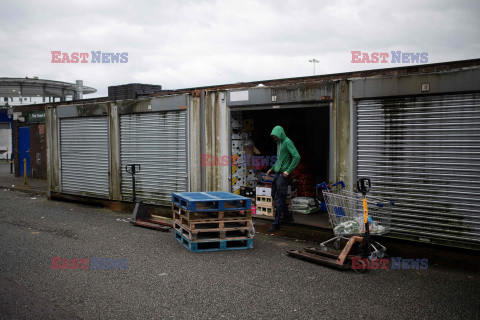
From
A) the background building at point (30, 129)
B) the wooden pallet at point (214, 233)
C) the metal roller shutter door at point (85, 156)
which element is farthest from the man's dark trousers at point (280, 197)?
the background building at point (30, 129)

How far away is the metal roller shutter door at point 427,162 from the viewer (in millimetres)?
6266

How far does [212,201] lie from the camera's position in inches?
288

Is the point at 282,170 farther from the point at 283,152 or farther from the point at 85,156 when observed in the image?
the point at 85,156

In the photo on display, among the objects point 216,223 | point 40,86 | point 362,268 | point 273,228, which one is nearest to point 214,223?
point 216,223

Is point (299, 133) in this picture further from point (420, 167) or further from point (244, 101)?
point (420, 167)

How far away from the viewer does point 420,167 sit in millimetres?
6785

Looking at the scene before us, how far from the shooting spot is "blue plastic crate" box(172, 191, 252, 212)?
7239 mm

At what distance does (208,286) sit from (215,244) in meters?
2.27

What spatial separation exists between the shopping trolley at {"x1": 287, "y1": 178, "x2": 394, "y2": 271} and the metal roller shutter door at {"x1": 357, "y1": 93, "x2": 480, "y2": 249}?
0.40m

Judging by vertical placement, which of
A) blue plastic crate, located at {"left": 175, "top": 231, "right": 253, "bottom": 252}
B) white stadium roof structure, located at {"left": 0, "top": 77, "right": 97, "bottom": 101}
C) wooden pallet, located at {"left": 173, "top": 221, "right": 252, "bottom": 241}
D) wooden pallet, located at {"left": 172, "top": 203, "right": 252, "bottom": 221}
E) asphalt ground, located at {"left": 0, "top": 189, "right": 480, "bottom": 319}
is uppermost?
white stadium roof structure, located at {"left": 0, "top": 77, "right": 97, "bottom": 101}

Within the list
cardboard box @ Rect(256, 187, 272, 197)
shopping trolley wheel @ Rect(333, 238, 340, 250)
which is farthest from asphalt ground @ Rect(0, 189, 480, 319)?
cardboard box @ Rect(256, 187, 272, 197)

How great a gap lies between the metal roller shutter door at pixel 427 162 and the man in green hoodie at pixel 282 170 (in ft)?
4.75

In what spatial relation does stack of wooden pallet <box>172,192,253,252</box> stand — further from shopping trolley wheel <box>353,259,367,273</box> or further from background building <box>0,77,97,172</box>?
background building <box>0,77,97,172</box>

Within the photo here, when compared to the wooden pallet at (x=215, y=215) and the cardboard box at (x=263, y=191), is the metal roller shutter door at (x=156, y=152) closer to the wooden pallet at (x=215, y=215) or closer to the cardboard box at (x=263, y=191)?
the cardboard box at (x=263, y=191)
